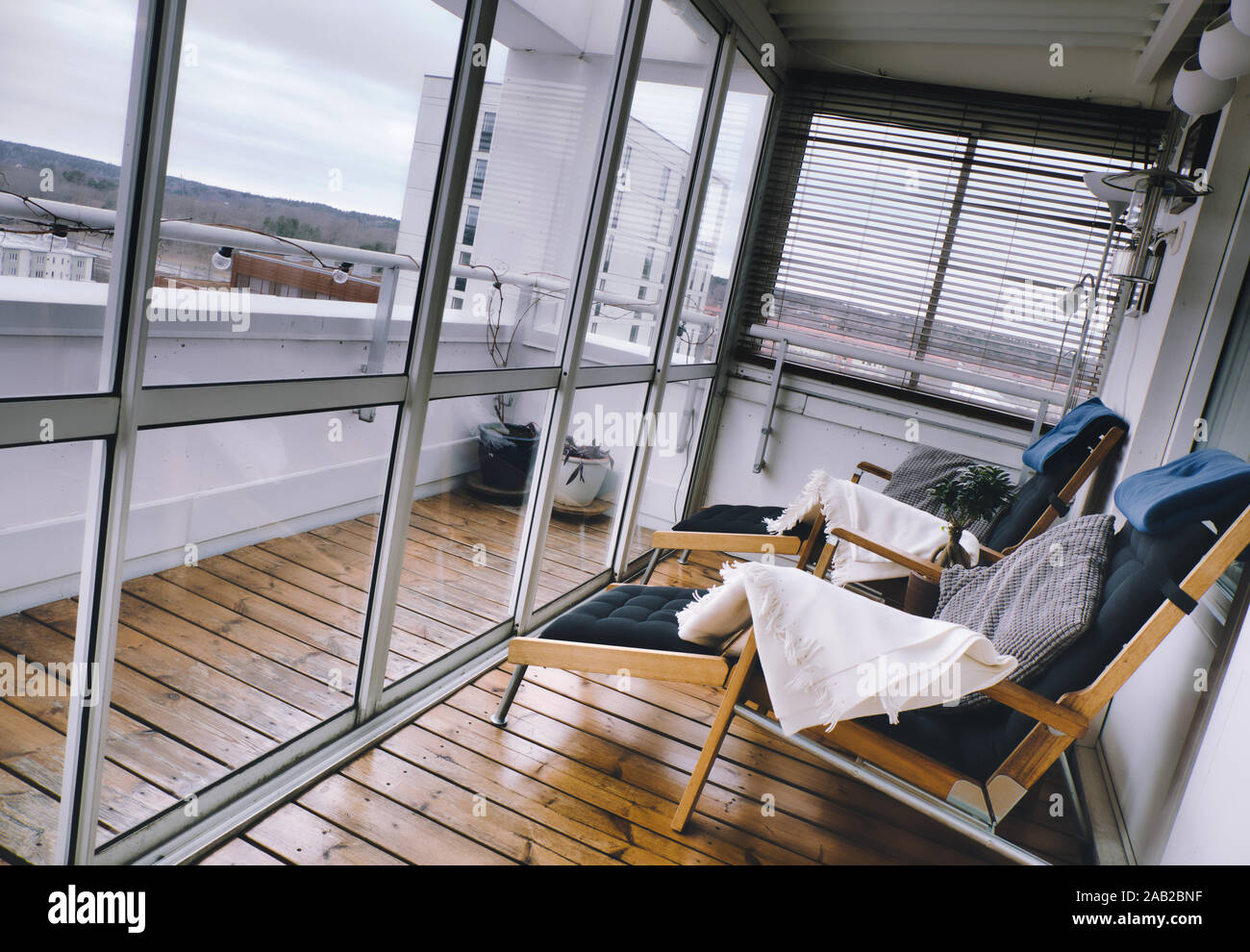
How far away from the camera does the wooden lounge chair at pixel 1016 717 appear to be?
178 centimetres

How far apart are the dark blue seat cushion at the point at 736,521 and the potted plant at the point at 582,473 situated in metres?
0.40

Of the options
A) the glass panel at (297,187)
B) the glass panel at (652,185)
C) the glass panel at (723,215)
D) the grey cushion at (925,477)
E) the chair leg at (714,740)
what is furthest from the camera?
the glass panel at (723,215)

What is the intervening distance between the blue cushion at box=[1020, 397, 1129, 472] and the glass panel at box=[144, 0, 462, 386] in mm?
2461

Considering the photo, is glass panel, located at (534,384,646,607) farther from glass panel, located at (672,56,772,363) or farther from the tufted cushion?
the tufted cushion

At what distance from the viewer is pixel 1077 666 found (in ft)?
6.15

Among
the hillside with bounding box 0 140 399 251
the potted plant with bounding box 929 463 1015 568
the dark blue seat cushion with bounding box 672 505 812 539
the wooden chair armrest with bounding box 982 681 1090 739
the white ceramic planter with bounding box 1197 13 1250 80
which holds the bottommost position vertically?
the dark blue seat cushion with bounding box 672 505 812 539

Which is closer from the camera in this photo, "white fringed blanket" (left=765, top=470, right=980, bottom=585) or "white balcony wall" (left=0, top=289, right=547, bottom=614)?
"white balcony wall" (left=0, top=289, right=547, bottom=614)

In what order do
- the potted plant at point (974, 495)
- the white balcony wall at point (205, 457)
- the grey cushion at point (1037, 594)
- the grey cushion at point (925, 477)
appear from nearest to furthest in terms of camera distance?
the white balcony wall at point (205, 457) < the grey cushion at point (1037, 594) < the potted plant at point (974, 495) < the grey cushion at point (925, 477)

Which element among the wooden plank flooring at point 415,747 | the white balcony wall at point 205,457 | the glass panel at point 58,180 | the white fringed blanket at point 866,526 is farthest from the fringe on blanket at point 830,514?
the glass panel at point 58,180

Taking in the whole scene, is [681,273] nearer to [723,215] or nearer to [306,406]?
[723,215]

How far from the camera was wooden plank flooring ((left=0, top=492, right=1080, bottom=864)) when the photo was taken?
165cm

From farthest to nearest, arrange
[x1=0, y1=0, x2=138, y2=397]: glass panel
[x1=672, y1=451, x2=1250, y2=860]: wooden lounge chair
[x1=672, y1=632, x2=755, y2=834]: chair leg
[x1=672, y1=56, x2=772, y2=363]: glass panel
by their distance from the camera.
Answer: [x1=672, y1=56, x2=772, y2=363]: glass panel < [x1=672, y1=632, x2=755, y2=834]: chair leg < [x1=672, y1=451, x2=1250, y2=860]: wooden lounge chair < [x1=0, y1=0, x2=138, y2=397]: glass panel

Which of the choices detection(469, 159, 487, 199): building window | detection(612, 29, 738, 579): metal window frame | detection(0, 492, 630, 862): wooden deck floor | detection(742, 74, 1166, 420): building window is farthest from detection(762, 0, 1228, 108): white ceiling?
detection(0, 492, 630, 862): wooden deck floor

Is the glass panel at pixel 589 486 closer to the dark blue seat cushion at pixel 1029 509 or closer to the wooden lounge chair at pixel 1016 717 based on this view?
the wooden lounge chair at pixel 1016 717
